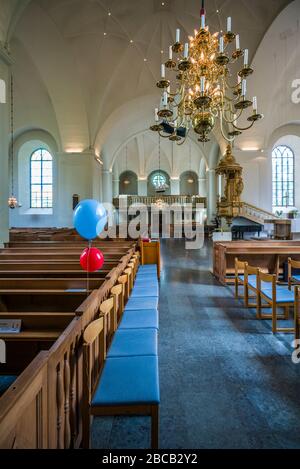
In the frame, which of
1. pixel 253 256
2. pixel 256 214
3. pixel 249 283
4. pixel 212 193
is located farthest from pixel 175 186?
pixel 249 283

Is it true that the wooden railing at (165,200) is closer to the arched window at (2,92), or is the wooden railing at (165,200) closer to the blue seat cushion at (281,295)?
the arched window at (2,92)

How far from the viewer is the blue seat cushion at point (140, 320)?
2.63 meters

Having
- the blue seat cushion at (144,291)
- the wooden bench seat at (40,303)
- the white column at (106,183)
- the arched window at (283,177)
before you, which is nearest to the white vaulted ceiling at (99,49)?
the white column at (106,183)

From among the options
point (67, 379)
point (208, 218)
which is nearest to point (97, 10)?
point (67, 379)

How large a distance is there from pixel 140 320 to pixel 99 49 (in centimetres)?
1211

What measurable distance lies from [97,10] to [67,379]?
12273 mm

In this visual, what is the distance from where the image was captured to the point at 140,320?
2.79 metres

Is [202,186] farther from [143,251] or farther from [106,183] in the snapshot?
[143,251]

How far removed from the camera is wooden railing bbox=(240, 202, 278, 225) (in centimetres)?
1362

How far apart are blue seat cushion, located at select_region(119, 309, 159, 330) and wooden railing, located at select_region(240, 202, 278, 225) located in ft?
38.5

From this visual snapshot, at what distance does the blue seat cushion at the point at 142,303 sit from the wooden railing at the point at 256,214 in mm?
11273

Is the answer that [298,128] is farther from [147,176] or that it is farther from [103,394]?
[103,394]

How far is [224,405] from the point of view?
7.34 ft

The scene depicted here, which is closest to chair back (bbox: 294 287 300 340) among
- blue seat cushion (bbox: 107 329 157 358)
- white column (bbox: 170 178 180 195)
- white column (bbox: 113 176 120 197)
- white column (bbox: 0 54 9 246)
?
blue seat cushion (bbox: 107 329 157 358)
